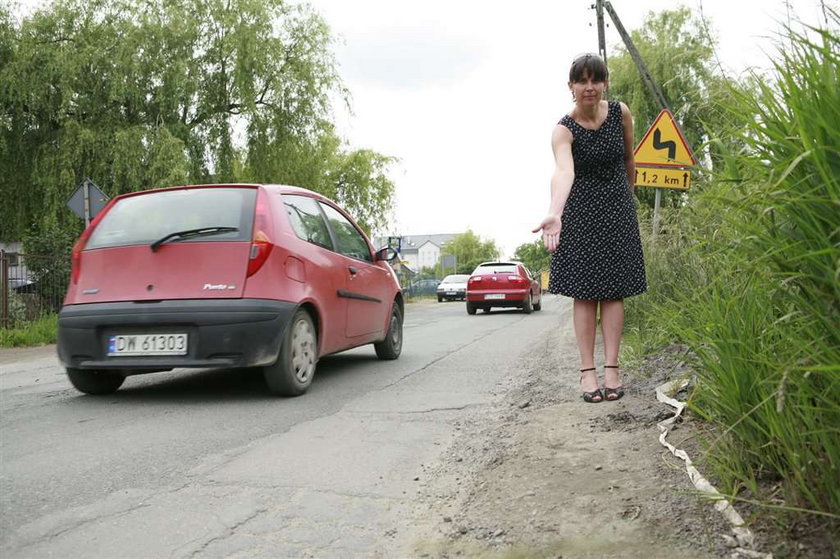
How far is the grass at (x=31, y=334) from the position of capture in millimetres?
11719

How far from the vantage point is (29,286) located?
541 inches

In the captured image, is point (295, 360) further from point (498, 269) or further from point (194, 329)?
point (498, 269)

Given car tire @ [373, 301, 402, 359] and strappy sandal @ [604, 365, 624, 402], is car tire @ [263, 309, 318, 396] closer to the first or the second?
car tire @ [373, 301, 402, 359]

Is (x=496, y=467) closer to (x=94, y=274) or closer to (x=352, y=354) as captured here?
(x=94, y=274)

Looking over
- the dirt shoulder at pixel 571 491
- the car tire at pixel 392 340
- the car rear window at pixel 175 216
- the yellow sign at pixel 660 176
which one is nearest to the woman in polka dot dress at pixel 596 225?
the dirt shoulder at pixel 571 491

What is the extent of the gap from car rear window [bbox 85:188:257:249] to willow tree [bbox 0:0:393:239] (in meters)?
11.9

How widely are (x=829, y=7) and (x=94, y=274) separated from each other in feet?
15.8

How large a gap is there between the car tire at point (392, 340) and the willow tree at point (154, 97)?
422 inches

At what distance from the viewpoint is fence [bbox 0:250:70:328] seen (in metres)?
12.9

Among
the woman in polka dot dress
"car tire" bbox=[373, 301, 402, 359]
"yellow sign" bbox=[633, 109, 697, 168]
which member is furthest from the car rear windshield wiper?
"yellow sign" bbox=[633, 109, 697, 168]

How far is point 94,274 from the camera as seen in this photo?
17.6 feet

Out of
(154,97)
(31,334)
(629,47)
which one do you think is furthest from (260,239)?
(154,97)

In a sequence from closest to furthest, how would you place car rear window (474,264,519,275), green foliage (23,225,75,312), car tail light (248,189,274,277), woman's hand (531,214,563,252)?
woman's hand (531,214,563,252) → car tail light (248,189,274,277) → green foliage (23,225,75,312) → car rear window (474,264,519,275)

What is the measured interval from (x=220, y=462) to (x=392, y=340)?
4.41 m
